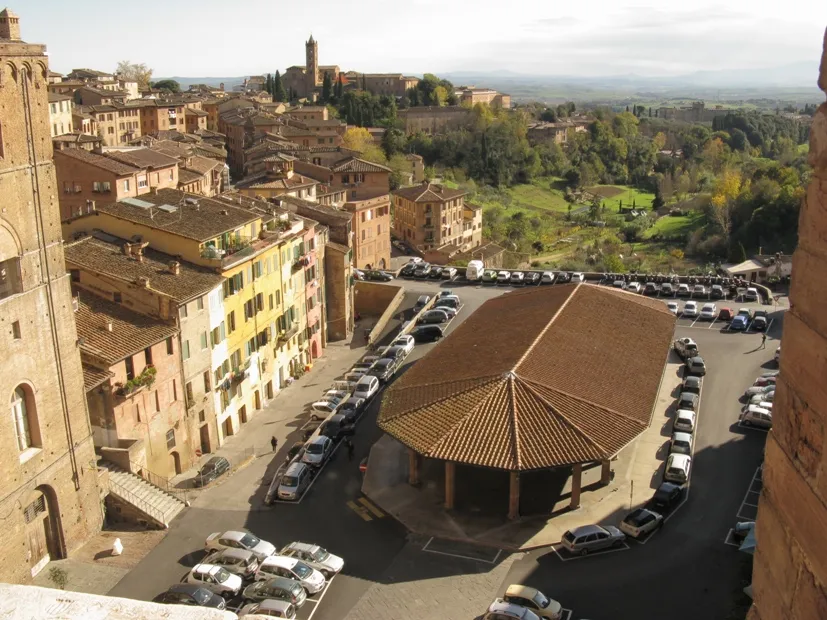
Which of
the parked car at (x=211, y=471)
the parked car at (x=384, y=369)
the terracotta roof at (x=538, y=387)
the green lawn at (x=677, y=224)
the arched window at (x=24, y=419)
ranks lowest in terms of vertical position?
the green lawn at (x=677, y=224)

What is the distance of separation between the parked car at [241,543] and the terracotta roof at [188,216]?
52.8 ft

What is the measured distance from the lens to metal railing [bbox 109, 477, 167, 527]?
3262 centimetres

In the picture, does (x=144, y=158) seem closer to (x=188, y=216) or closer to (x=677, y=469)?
(x=188, y=216)

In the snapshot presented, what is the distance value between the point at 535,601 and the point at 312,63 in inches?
7281

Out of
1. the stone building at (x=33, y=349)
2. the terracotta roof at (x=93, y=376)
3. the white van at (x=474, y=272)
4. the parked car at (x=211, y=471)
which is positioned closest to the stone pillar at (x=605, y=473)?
the parked car at (x=211, y=471)

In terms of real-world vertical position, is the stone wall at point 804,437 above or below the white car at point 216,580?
above

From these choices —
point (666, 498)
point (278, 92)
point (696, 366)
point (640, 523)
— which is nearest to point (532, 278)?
point (696, 366)

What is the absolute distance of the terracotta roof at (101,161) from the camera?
2306 inches

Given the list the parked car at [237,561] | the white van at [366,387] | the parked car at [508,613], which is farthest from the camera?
the white van at [366,387]

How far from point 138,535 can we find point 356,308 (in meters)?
36.1

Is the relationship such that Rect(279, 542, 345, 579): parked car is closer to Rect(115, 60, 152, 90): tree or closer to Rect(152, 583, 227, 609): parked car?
Rect(152, 583, 227, 609): parked car

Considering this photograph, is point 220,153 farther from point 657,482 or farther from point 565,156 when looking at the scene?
point 565,156

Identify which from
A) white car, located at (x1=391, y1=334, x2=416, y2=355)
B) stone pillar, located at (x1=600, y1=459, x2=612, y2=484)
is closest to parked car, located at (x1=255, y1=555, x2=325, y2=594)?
stone pillar, located at (x1=600, y1=459, x2=612, y2=484)

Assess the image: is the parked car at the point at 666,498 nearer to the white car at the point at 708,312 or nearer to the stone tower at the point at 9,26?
the white car at the point at 708,312
